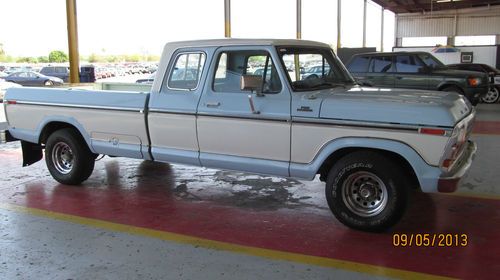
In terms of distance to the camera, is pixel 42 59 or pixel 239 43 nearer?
pixel 239 43

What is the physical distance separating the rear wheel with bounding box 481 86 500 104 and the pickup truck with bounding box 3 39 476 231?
13.6m

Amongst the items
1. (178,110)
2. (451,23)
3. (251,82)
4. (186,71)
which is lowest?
(178,110)

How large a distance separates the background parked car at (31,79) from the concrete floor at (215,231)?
250 inches

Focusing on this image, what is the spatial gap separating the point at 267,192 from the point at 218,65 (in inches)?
71.5

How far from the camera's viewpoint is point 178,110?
18.1 feet

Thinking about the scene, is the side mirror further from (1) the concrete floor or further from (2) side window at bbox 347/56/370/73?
(2) side window at bbox 347/56/370/73

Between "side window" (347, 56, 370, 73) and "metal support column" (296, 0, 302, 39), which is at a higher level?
"metal support column" (296, 0, 302, 39)

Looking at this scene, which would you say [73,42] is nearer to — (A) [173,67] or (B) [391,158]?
(A) [173,67]

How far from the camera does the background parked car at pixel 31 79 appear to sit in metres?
12.8

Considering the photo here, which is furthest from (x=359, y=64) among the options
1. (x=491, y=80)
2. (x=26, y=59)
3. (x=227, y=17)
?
(x=26, y=59)

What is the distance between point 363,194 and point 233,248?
1381mm
